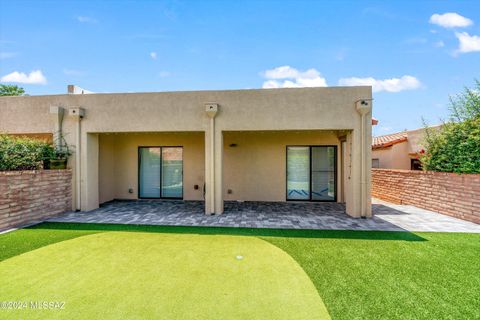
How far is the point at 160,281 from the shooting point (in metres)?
4.41

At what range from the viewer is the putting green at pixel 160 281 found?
11.5ft

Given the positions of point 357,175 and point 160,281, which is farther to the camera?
point 357,175

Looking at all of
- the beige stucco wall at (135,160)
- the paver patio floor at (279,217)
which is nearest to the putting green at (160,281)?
the paver patio floor at (279,217)

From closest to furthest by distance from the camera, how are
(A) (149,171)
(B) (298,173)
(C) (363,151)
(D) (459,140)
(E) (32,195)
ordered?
(E) (32,195) < (C) (363,151) < (D) (459,140) < (B) (298,173) < (A) (149,171)

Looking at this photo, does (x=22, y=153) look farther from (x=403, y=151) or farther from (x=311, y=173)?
(x=403, y=151)

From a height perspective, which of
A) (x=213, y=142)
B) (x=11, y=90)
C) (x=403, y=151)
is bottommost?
(x=403, y=151)

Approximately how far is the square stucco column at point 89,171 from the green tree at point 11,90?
3424 centimetres

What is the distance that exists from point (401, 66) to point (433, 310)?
14993mm

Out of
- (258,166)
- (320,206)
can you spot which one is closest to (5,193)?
(258,166)

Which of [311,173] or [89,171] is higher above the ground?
[89,171]

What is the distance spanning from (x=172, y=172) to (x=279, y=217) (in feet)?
21.7

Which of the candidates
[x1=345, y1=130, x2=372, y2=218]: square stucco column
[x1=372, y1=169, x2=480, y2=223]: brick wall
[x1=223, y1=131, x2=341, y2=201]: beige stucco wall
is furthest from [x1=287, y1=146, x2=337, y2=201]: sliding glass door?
[x1=372, y1=169, x2=480, y2=223]: brick wall

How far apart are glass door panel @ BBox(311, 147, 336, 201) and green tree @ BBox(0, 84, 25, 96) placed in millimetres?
41442

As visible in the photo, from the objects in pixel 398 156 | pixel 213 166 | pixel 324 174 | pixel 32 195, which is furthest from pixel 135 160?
pixel 398 156
